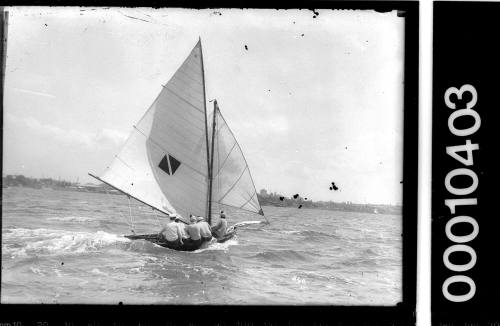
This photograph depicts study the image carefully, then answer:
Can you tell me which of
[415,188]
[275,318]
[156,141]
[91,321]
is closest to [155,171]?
[156,141]

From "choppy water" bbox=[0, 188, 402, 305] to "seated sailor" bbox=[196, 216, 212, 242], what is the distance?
8.2 inches

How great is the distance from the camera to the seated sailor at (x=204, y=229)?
5.36 metres

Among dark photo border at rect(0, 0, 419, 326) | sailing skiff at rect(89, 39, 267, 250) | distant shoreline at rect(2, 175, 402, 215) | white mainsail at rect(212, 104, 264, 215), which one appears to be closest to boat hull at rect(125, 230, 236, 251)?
sailing skiff at rect(89, 39, 267, 250)

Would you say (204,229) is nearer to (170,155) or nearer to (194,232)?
(194,232)

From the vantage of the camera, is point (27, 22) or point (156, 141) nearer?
point (27, 22)

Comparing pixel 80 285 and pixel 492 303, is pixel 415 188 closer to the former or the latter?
pixel 492 303

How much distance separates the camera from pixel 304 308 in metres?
4.94

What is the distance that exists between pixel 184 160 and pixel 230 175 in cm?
64

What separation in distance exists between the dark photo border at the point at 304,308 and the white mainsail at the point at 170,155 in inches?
43.9

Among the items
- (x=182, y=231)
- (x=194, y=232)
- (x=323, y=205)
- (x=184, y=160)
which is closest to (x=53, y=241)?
(x=182, y=231)

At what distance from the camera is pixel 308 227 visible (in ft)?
16.8

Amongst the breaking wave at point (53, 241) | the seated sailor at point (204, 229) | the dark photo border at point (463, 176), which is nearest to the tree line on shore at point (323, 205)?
the dark photo border at point (463, 176)

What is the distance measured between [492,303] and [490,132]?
6.15ft

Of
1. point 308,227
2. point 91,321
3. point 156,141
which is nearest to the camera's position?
point 91,321
